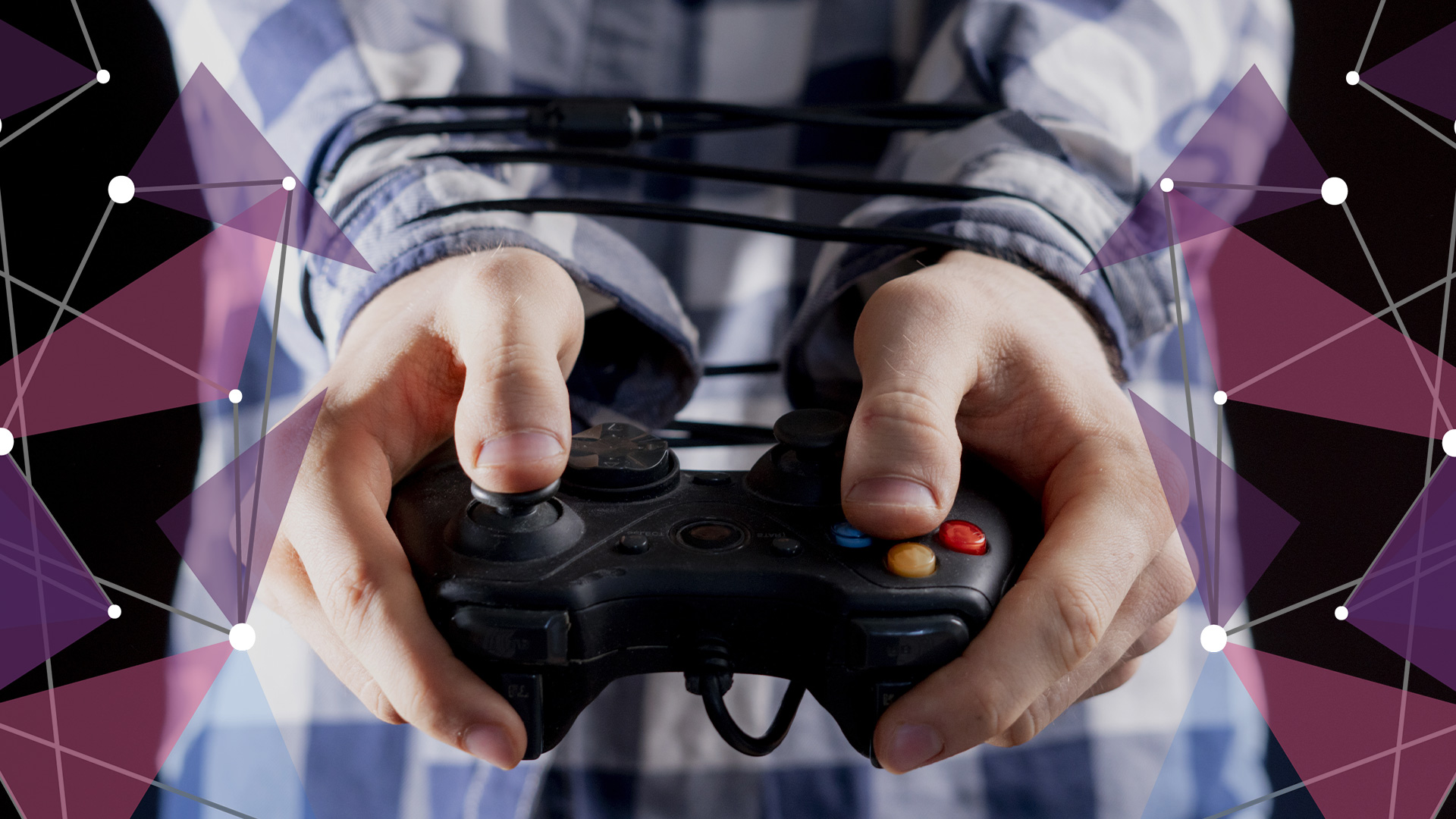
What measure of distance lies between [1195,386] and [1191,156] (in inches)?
5.2

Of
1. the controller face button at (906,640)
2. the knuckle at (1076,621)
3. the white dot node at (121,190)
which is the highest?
the white dot node at (121,190)

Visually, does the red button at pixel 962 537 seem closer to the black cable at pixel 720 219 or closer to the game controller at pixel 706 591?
the game controller at pixel 706 591

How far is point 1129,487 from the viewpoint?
312 millimetres

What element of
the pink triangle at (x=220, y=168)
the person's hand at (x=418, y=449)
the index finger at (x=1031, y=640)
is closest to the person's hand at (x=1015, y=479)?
the index finger at (x=1031, y=640)

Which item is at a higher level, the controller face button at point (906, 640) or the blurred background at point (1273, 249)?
the blurred background at point (1273, 249)

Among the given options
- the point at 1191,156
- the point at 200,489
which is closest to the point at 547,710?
the point at 200,489

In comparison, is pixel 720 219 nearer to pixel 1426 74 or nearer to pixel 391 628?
pixel 391 628

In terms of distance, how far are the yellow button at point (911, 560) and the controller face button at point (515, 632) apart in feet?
0.30

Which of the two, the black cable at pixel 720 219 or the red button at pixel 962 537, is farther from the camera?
the black cable at pixel 720 219

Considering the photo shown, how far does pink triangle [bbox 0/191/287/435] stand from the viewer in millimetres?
421

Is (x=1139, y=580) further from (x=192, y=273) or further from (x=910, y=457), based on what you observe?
(x=192, y=273)

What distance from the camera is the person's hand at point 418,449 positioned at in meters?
0.26

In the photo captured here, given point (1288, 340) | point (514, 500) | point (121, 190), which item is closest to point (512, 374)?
point (514, 500)

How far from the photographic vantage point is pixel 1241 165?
21.0 inches
